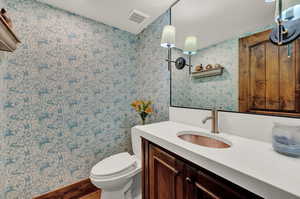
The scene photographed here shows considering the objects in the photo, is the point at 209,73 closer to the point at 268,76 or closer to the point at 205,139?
the point at 268,76

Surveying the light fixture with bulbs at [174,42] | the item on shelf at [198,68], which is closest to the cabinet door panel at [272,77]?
the item on shelf at [198,68]

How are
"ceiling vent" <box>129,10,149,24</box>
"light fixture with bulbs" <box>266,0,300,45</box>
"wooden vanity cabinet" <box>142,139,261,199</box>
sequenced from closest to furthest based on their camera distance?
"wooden vanity cabinet" <box>142,139,261,199</box> < "light fixture with bulbs" <box>266,0,300,45</box> < "ceiling vent" <box>129,10,149,24</box>

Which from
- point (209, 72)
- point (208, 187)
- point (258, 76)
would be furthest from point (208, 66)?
point (208, 187)

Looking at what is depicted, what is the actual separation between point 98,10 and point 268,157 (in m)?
1.99

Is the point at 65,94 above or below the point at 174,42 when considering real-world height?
below

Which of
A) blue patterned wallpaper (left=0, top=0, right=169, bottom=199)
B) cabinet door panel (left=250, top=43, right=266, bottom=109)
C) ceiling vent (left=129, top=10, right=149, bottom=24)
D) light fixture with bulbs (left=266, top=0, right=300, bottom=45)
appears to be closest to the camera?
light fixture with bulbs (left=266, top=0, right=300, bottom=45)

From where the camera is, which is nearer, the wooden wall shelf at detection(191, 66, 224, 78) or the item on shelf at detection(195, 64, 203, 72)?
the wooden wall shelf at detection(191, 66, 224, 78)

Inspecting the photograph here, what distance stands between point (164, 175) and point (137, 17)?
1.76 m

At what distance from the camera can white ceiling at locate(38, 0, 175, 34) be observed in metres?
1.32

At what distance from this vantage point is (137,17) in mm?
1535

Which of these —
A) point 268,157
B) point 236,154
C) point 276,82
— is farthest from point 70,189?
point 276,82

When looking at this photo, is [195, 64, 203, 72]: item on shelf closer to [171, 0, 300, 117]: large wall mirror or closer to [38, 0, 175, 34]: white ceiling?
[171, 0, 300, 117]: large wall mirror

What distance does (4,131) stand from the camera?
1127mm

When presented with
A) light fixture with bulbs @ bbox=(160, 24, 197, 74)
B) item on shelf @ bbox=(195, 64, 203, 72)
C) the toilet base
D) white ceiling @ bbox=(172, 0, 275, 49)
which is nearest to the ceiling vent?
white ceiling @ bbox=(172, 0, 275, 49)
